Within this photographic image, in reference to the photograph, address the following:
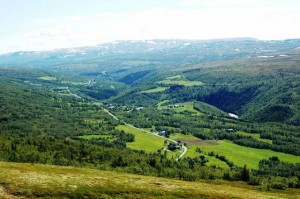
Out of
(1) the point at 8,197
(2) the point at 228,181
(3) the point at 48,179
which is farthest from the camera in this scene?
(2) the point at 228,181

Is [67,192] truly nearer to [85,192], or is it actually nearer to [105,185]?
[85,192]

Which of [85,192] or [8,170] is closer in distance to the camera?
[85,192]

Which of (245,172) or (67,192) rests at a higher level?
(67,192)

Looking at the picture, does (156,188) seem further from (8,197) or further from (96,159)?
(96,159)

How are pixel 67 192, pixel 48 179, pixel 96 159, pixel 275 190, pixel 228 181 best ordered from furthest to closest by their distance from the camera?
pixel 96 159, pixel 228 181, pixel 275 190, pixel 48 179, pixel 67 192

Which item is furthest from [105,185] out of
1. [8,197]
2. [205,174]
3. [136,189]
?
[205,174]

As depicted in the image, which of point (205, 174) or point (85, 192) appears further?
point (205, 174)

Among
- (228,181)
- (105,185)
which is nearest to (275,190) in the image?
(228,181)

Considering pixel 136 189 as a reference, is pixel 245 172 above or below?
below

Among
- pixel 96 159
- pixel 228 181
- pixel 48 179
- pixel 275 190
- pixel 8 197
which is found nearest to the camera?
pixel 8 197
